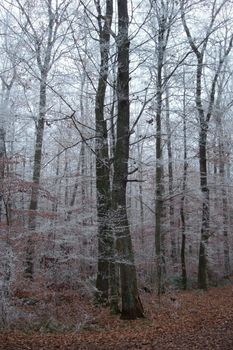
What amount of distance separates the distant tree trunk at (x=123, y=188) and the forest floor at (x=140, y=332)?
590 millimetres

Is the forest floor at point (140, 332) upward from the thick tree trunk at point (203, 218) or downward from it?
downward

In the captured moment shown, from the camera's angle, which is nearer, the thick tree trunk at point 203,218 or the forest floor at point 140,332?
the forest floor at point 140,332

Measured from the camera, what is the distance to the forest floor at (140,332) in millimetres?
7727

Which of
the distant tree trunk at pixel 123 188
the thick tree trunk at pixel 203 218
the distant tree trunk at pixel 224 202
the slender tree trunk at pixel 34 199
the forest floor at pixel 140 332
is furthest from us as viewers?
the distant tree trunk at pixel 224 202

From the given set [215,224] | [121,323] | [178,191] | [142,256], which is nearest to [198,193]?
[178,191]

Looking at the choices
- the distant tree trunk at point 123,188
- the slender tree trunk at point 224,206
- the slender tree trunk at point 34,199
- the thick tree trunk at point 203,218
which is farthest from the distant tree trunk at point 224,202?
the distant tree trunk at point 123,188

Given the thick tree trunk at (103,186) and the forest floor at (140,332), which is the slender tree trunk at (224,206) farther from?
the forest floor at (140,332)

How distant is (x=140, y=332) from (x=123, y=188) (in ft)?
12.1

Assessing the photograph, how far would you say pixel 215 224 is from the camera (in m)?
20.4

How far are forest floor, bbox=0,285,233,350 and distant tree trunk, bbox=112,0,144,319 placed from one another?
0.59 metres

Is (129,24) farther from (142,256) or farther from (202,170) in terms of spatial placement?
(142,256)

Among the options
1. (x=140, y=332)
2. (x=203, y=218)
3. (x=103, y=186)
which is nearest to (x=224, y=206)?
(x=203, y=218)

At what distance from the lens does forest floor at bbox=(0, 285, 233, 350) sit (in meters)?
7.73

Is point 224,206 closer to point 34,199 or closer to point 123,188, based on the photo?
point 34,199
